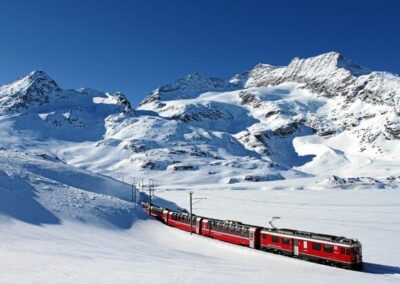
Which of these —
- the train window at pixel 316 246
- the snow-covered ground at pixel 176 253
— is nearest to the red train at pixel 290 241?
the train window at pixel 316 246

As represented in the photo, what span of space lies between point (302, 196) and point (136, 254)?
101 m

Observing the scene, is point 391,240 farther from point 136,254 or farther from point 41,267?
point 41,267

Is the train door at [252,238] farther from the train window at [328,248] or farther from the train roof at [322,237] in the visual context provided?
the train window at [328,248]

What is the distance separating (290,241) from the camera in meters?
50.5

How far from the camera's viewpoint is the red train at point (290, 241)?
144 feet

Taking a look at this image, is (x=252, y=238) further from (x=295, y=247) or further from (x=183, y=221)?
(x=183, y=221)

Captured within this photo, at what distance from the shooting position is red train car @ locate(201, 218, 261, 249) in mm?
56062

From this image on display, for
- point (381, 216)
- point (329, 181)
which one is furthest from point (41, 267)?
point (329, 181)

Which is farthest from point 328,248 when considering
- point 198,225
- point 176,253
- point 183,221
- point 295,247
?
point 183,221

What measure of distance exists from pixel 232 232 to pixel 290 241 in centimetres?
1161

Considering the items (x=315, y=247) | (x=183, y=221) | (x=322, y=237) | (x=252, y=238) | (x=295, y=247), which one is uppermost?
(x=183, y=221)

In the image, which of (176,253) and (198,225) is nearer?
(176,253)

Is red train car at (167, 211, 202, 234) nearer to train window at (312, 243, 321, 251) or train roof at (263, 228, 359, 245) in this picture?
train roof at (263, 228, 359, 245)

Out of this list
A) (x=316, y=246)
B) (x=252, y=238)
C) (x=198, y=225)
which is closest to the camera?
(x=316, y=246)
